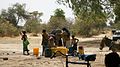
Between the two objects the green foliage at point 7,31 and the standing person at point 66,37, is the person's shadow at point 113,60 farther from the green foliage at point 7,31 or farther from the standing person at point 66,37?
the green foliage at point 7,31

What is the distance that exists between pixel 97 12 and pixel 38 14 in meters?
52.5

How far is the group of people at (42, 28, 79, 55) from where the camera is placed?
2348cm

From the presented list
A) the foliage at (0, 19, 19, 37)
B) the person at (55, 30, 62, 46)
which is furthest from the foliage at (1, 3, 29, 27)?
the person at (55, 30, 62, 46)

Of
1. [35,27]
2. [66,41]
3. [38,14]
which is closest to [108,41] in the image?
[66,41]

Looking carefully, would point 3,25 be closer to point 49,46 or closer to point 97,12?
point 97,12

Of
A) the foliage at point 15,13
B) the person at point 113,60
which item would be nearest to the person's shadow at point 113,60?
the person at point 113,60

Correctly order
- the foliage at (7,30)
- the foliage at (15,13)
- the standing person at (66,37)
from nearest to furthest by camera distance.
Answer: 1. the standing person at (66,37)
2. the foliage at (7,30)
3. the foliage at (15,13)

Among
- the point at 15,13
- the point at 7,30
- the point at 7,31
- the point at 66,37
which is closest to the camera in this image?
the point at 66,37

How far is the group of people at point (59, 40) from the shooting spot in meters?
23.5

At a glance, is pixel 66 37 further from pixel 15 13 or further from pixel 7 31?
pixel 15 13

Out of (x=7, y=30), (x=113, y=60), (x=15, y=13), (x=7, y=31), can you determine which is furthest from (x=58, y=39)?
(x=15, y=13)

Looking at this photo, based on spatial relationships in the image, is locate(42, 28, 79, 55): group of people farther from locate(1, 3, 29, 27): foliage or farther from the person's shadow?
locate(1, 3, 29, 27): foliage

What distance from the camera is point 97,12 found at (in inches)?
1785

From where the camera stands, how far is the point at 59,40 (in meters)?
24.9
